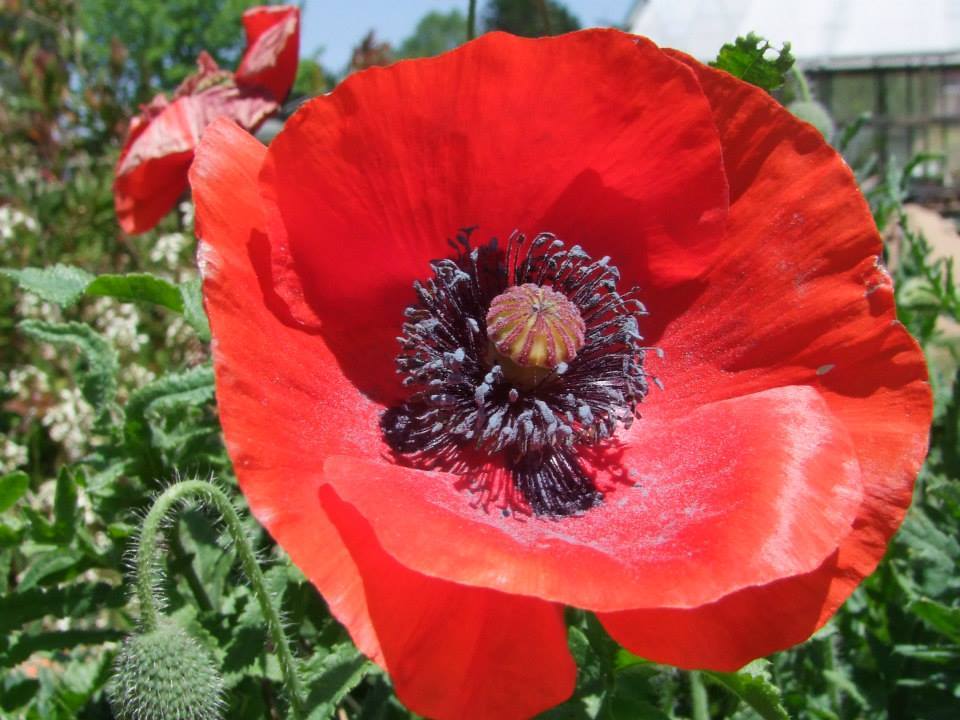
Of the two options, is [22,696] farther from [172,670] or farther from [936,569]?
[936,569]

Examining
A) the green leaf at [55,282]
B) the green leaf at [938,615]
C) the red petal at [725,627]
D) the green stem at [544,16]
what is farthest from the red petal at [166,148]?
the green leaf at [938,615]

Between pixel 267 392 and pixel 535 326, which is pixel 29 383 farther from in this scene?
pixel 267 392

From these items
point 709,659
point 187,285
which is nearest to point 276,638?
point 709,659

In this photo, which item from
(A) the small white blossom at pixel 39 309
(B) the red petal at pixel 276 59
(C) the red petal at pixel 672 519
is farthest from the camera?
(A) the small white blossom at pixel 39 309

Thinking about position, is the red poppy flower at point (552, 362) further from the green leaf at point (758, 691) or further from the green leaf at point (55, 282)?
the green leaf at point (55, 282)

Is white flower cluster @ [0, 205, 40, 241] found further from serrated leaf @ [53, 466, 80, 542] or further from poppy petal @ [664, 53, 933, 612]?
poppy petal @ [664, 53, 933, 612]
